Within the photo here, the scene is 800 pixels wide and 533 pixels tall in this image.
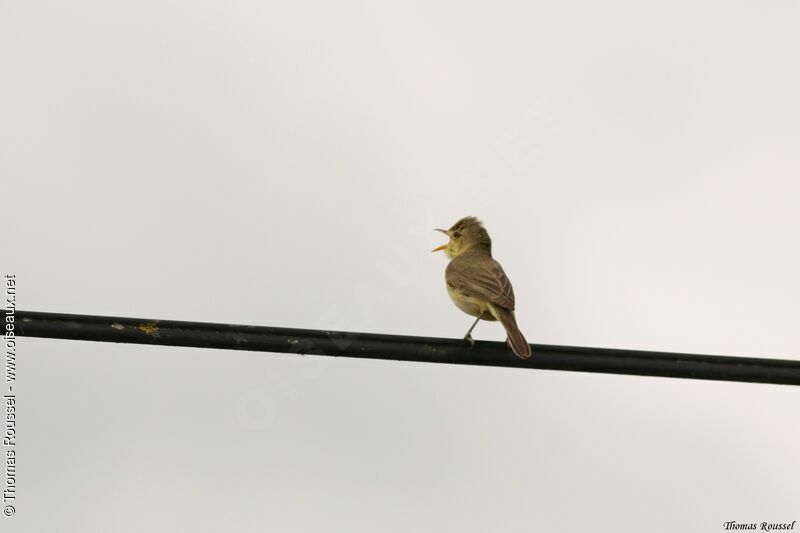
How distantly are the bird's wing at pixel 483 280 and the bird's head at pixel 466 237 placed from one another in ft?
3.73

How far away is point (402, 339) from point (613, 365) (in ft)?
4.92

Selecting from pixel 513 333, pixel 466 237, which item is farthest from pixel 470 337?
pixel 466 237

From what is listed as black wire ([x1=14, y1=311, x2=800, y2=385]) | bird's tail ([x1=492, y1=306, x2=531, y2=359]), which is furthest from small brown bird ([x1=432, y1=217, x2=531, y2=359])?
black wire ([x1=14, y1=311, x2=800, y2=385])

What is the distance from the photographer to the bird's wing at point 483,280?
1135cm

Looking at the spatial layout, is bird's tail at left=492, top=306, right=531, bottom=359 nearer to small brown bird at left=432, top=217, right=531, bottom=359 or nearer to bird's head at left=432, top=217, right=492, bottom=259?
small brown bird at left=432, top=217, right=531, bottom=359

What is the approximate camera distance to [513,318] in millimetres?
11016

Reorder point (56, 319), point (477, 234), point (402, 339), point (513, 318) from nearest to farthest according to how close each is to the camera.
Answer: point (56, 319) < point (402, 339) < point (513, 318) < point (477, 234)

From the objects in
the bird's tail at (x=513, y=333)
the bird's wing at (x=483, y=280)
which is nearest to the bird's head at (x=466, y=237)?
the bird's wing at (x=483, y=280)

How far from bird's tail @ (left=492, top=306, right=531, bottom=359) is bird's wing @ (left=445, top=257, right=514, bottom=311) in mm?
79

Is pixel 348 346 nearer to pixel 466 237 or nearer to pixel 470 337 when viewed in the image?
pixel 470 337

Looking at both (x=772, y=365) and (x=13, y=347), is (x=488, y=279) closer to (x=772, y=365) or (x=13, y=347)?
(x=772, y=365)

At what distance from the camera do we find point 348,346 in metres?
7.94

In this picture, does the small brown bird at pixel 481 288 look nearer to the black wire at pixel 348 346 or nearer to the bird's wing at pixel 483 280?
the bird's wing at pixel 483 280

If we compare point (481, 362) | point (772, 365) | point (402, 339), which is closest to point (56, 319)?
point (402, 339)
